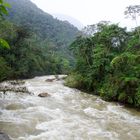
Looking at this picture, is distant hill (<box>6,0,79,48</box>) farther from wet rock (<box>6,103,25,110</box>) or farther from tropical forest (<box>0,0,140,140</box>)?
wet rock (<box>6,103,25,110</box>)

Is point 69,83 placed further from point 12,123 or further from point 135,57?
point 12,123

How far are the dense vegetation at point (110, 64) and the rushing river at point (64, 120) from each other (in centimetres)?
155

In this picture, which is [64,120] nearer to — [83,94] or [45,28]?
[83,94]

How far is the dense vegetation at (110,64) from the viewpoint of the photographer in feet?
58.7

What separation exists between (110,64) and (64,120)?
10320mm

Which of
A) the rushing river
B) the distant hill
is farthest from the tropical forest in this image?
the distant hill

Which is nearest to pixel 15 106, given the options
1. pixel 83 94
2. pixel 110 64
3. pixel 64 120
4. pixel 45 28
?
pixel 64 120

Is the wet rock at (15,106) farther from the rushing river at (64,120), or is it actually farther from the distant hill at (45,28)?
the distant hill at (45,28)

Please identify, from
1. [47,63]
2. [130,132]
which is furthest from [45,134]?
[47,63]

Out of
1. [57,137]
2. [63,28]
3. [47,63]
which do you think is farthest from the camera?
[63,28]

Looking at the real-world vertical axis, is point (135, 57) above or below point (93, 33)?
below

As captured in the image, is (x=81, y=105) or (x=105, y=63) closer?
(x=81, y=105)

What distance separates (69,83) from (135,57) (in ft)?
30.3

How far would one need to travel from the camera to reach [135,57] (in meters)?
18.1
